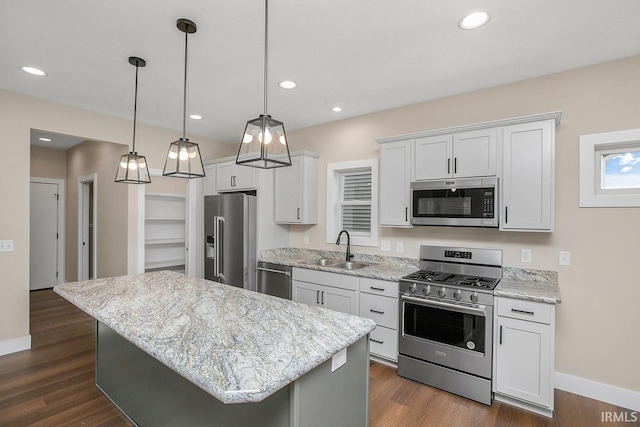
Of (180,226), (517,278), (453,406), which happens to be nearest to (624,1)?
(517,278)

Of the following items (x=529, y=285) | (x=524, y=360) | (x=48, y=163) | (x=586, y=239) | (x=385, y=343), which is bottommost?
(x=385, y=343)

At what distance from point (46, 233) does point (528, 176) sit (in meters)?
7.63

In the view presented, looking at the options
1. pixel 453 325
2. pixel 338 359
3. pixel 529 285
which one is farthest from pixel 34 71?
pixel 529 285

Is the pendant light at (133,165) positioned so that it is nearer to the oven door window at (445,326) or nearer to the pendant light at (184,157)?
the pendant light at (184,157)

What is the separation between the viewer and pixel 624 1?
1.84 meters

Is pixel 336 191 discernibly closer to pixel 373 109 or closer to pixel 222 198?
pixel 373 109

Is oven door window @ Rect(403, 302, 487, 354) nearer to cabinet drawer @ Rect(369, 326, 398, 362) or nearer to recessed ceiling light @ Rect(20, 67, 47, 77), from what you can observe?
cabinet drawer @ Rect(369, 326, 398, 362)

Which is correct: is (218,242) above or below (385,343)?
above

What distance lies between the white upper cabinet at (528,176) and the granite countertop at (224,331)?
5.72 feet

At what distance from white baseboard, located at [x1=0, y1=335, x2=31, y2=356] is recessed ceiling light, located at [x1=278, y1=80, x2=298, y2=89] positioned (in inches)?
148

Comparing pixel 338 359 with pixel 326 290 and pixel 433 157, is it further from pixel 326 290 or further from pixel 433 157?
pixel 433 157

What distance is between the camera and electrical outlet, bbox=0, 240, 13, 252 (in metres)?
3.23

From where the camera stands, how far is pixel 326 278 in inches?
135

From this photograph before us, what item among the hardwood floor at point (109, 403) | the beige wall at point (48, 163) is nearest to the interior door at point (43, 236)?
the beige wall at point (48, 163)
